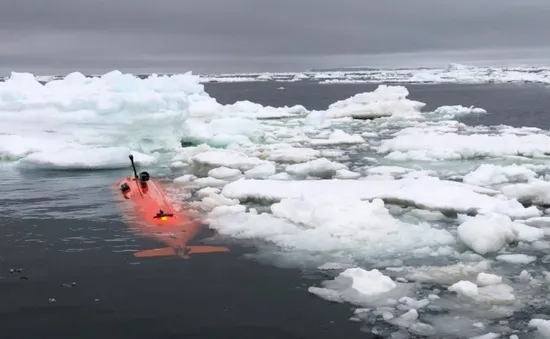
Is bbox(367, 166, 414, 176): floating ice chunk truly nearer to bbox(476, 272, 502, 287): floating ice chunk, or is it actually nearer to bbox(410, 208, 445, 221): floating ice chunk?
bbox(410, 208, 445, 221): floating ice chunk

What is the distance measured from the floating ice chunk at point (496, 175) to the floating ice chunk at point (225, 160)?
5.07 metres

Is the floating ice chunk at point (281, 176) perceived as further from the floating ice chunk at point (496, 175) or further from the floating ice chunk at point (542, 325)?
the floating ice chunk at point (542, 325)

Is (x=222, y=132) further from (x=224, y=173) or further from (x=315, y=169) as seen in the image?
(x=315, y=169)

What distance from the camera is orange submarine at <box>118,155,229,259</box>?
8.07 metres

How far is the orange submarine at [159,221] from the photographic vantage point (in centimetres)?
807

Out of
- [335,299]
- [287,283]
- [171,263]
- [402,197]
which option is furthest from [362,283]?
[402,197]

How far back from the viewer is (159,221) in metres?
9.44

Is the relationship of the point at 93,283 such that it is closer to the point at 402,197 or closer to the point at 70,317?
the point at 70,317

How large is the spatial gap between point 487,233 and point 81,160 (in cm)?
1054

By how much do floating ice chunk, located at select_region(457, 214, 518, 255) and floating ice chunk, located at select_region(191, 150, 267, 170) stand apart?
730cm

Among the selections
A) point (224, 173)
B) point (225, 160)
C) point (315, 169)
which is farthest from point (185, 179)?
point (315, 169)

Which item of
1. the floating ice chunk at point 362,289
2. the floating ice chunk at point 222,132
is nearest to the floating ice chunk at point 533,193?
the floating ice chunk at point 362,289

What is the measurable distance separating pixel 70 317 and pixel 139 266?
63.2 inches

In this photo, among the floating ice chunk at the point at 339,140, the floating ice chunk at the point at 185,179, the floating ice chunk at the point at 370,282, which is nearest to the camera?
the floating ice chunk at the point at 370,282
